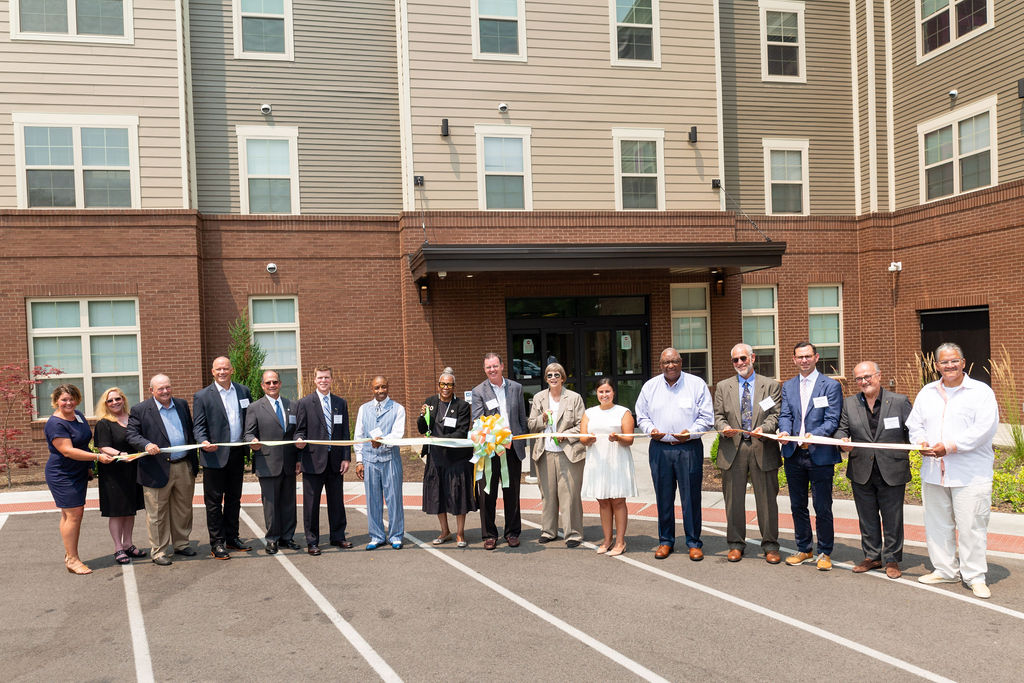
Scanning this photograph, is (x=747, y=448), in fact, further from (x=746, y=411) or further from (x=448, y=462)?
(x=448, y=462)

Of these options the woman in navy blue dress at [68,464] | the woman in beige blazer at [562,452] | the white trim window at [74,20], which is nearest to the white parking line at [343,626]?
the woman in navy blue dress at [68,464]

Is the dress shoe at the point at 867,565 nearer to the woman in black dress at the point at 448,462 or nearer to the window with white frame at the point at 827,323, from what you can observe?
the woman in black dress at the point at 448,462

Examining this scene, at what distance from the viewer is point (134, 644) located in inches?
215

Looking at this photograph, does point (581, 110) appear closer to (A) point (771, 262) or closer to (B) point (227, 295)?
(A) point (771, 262)

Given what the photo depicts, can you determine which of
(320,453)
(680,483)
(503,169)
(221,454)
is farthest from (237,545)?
(503,169)

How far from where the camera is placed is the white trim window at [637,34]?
16.4 meters

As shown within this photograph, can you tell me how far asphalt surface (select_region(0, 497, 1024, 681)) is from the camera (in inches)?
194

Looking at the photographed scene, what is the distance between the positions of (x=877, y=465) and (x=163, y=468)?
6.66 metres

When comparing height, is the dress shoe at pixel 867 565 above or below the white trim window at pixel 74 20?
below

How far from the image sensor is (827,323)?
1867 centimetres

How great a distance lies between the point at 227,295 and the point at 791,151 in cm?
1332

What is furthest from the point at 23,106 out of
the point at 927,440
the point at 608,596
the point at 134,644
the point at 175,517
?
the point at 927,440

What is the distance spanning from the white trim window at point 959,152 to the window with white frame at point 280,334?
1425 cm

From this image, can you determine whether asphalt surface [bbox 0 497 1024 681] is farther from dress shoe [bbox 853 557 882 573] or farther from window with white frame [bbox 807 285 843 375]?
window with white frame [bbox 807 285 843 375]
